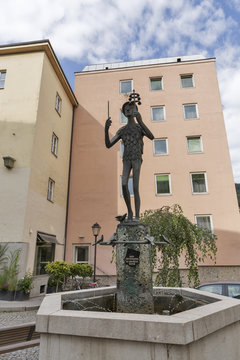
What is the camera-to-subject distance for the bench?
10.4 ft

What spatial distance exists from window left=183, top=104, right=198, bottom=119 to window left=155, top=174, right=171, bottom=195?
194 inches

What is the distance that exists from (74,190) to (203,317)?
49.7 ft

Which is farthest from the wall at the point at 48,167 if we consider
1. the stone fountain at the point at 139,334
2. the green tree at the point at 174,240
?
the stone fountain at the point at 139,334

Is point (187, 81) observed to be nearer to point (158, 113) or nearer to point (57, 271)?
point (158, 113)

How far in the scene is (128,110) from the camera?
4.82 meters

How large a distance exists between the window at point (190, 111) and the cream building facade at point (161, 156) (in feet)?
0.23

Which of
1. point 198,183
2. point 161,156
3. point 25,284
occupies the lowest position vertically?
point 25,284

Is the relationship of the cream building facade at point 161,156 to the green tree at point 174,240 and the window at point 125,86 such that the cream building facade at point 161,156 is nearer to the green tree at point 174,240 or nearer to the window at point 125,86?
the window at point 125,86

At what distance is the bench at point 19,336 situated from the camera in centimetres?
316

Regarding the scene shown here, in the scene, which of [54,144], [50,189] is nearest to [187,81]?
[54,144]

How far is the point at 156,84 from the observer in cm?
1909

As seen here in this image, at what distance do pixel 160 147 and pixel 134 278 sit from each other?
46.7 feet

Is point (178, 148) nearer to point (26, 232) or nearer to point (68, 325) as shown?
point (26, 232)

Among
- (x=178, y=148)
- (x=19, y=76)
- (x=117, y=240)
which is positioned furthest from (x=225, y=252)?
(x=19, y=76)
